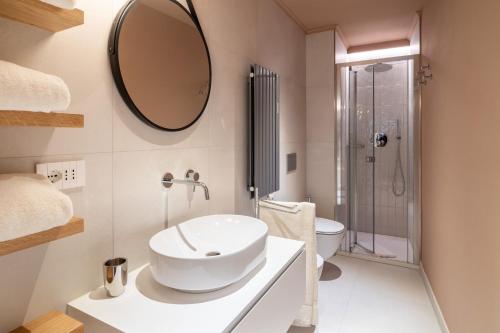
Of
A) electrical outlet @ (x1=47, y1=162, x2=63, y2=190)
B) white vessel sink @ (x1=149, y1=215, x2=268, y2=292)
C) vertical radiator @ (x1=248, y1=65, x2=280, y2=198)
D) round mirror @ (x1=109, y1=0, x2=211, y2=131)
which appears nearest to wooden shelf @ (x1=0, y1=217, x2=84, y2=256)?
electrical outlet @ (x1=47, y1=162, x2=63, y2=190)

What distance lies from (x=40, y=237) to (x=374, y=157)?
11.1ft

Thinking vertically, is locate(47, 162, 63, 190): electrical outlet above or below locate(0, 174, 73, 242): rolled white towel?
above

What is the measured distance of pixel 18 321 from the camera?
854 mm

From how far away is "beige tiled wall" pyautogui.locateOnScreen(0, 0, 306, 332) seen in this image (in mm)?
866

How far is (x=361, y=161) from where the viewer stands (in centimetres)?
346

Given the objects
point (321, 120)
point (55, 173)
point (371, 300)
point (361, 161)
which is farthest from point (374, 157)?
point (55, 173)

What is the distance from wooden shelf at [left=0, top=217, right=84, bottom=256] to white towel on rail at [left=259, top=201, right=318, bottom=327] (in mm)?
1423

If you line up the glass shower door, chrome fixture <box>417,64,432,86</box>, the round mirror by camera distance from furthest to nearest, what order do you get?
the glass shower door
chrome fixture <box>417,64,432,86</box>
the round mirror

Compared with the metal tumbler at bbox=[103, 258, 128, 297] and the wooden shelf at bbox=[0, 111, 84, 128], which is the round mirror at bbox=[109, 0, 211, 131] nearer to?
the wooden shelf at bbox=[0, 111, 84, 128]

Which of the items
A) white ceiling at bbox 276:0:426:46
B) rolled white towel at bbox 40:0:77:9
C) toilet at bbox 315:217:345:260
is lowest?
toilet at bbox 315:217:345:260

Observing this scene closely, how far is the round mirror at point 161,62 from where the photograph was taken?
1.14 m

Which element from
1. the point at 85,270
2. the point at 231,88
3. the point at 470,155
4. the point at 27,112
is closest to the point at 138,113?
the point at 27,112

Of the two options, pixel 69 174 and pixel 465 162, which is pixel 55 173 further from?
pixel 465 162

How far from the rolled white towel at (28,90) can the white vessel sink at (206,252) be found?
55cm
